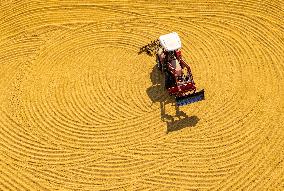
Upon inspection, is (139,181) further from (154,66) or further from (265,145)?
(154,66)

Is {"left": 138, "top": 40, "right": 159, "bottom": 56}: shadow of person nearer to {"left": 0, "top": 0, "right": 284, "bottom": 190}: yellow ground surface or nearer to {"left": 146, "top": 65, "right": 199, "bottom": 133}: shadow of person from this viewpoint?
{"left": 0, "top": 0, "right": 284, "bottom": 190}: yellow ground surface

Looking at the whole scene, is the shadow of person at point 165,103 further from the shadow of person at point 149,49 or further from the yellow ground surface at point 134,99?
the shadow of person at point 149,49

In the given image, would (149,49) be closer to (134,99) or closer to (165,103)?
(134,99)

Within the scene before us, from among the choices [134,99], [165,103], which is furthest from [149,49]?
[165,103]

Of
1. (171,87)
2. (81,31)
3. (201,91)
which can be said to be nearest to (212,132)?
(201,91)

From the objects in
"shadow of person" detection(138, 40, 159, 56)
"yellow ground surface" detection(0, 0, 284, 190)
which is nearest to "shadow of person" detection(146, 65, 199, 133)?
"yellow ground surface" detection(0, 0, 284, 190)

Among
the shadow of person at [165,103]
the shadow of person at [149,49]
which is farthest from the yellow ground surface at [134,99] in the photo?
the shadow of person at [149,49]

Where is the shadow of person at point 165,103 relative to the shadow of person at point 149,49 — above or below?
below
